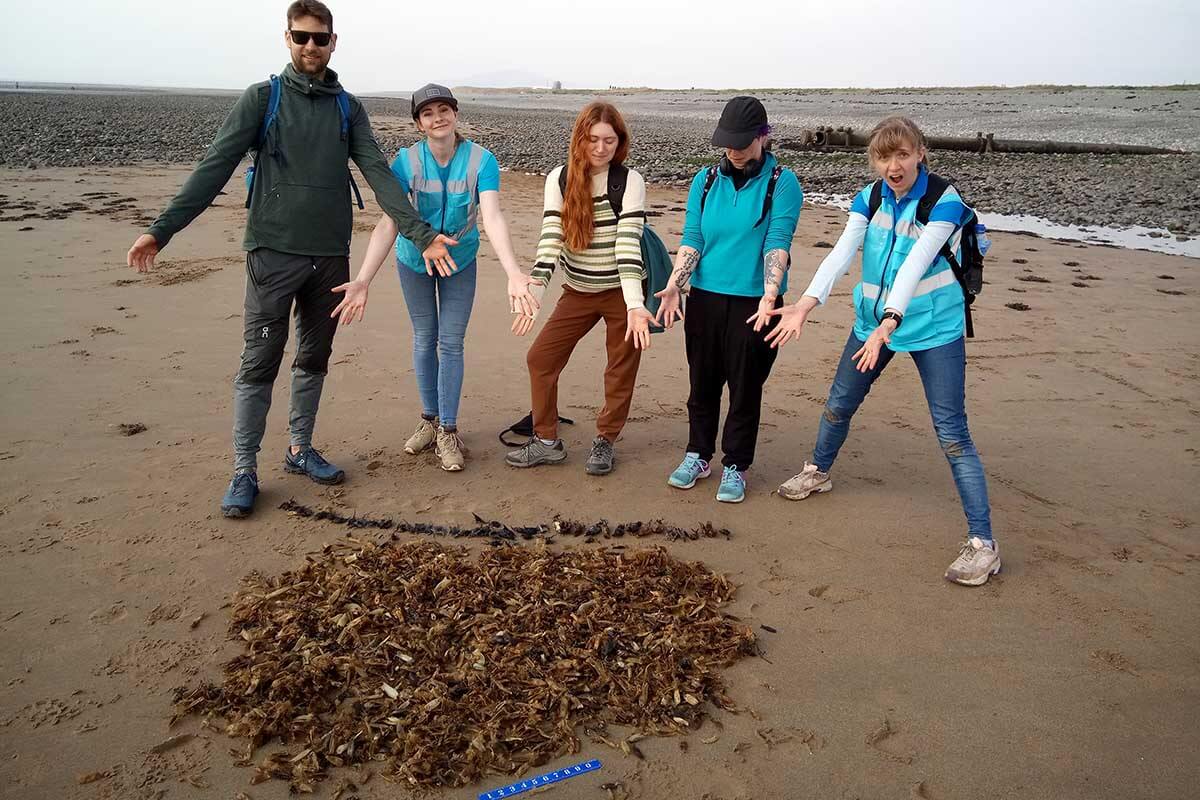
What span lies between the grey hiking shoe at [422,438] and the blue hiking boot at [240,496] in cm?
94

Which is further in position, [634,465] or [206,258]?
[206,258]

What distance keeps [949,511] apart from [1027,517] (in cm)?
39

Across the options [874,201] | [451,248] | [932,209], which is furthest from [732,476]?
[451,248]

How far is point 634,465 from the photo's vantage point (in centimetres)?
498

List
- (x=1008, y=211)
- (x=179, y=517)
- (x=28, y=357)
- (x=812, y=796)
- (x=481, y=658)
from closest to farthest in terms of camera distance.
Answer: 1. (x=812, y=796)
2. (x=481, y=658)
3. (x=179, y=517)
4. (x=28, y=357)
5. (x=1008, y=211)

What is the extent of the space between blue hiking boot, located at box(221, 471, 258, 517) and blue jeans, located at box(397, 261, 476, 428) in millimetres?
1104

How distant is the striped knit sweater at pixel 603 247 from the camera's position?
4.35m

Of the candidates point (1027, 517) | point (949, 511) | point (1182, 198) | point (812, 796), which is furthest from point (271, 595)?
point (1182, 198)

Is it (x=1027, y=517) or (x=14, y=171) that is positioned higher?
(x=14, y=171)

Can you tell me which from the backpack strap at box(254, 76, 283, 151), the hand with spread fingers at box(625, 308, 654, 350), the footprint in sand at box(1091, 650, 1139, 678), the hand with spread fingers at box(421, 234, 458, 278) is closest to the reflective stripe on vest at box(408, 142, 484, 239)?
the hand with spread fingers at box(421, 234, 458, 278)

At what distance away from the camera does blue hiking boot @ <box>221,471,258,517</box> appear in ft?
Result: 13.7

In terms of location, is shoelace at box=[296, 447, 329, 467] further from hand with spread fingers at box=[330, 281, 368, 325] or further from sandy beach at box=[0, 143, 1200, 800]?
hand with spread fingers at box=[330, 281, 368, 325]

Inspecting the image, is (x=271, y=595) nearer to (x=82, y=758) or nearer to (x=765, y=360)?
(x=82, y=758)

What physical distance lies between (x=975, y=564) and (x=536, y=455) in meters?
2.41
